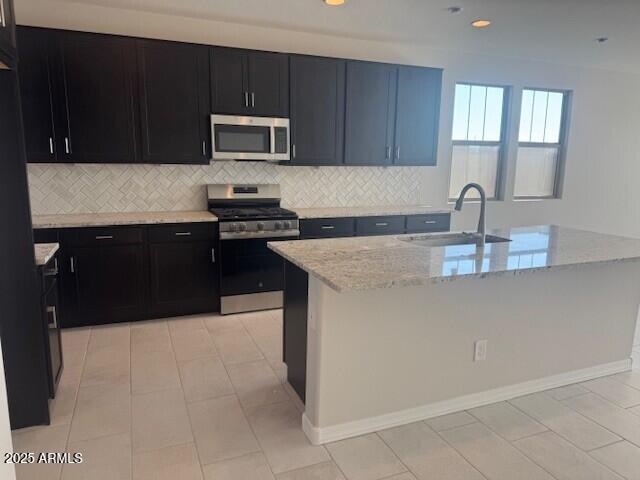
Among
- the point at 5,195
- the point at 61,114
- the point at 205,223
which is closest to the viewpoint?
the point at 5,195

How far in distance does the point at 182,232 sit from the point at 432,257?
90.2 inches

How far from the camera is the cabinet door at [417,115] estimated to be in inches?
182

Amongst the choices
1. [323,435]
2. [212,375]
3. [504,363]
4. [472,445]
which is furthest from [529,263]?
[212,375]

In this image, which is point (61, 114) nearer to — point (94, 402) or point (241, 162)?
point (241, 162)

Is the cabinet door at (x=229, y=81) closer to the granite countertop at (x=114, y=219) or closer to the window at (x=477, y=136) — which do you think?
the granite countertop at (x=114, y=219)

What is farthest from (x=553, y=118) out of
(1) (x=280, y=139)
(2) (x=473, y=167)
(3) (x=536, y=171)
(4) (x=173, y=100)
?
(4) (x=173, y=100)

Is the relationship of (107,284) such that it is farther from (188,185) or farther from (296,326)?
(296,326)

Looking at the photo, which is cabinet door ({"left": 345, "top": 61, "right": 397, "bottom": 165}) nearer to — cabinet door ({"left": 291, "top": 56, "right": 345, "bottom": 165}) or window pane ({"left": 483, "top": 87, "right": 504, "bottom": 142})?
cabinet door ({"left": 291, "top": 56, "right": 345, "bottom": 165})

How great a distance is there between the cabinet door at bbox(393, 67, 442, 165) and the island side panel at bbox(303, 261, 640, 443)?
7.77 ft

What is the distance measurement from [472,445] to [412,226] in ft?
8.79

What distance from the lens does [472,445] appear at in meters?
2.24

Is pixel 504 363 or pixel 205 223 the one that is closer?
pixel 504 363

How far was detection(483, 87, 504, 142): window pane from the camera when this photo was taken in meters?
5.49

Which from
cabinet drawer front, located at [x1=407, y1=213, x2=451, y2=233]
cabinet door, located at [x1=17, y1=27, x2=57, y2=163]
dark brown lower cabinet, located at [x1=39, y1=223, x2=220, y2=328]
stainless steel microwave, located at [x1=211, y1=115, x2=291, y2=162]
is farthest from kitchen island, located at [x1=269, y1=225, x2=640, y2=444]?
cabinet door, located at [x1=17, y1=27, x2=57, y2=163]
